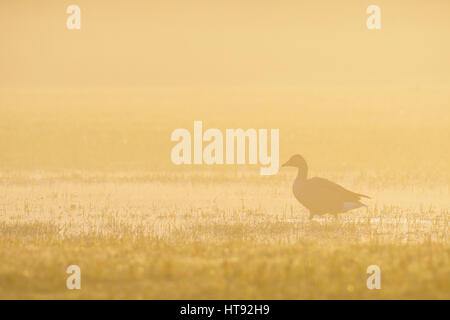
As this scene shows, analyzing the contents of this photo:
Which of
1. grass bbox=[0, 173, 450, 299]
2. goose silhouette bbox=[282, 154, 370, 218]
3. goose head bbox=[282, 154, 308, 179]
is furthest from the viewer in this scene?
goose head bbox=[282, 154, 308, 179]

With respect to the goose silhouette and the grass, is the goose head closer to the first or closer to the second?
the grass

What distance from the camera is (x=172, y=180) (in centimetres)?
3056

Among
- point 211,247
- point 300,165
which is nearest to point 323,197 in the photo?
point 300,165

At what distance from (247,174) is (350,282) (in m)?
21.6

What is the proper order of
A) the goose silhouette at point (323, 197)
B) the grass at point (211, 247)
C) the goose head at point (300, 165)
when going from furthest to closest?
the goose head at point (300, 165) < the goose silhouette at point (323, 197) < the grass at point (211, 247)

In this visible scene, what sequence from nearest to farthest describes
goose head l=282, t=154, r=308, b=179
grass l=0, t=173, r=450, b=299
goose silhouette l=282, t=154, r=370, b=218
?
grass l=0, t=173, r=450, b=299 → goose silhouette l=282, t=154, r=370, b=218 → goose head l=282, t=154, r=308, b=179

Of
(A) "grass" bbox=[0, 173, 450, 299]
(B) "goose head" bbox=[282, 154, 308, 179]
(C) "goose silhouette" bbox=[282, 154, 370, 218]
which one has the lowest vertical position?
(A) "grass" bbox=[0, 173, 450, 299]

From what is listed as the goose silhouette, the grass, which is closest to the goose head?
the grass

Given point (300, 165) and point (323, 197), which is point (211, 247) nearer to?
point (323, 197)

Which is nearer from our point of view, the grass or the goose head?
the grass

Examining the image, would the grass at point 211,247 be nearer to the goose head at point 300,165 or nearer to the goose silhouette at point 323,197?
the goose silhouette at point 323,197

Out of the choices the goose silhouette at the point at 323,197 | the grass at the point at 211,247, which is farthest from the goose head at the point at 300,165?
the goose silhouette at the point at 323,197

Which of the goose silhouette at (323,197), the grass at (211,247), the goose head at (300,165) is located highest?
the goose head at (300,165)
